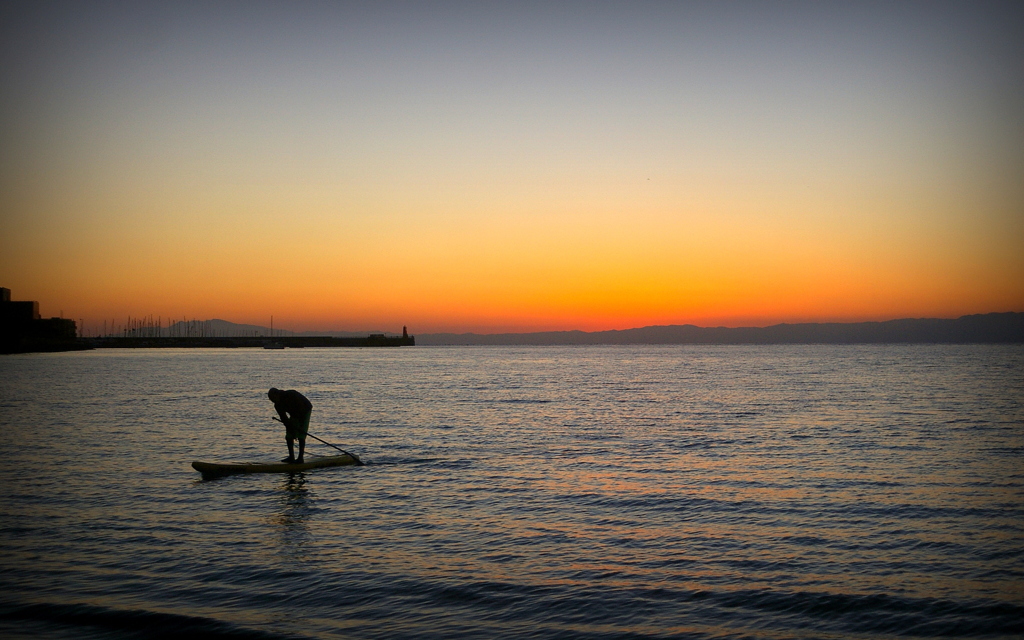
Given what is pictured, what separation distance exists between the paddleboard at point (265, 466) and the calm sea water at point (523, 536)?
0.38 meters

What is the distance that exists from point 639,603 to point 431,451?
15576 mm

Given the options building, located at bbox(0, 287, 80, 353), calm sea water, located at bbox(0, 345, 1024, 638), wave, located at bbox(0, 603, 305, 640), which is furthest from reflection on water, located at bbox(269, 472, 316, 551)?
building, located at bbox(0, 287, 80, 353)

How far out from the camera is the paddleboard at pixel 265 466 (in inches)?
758

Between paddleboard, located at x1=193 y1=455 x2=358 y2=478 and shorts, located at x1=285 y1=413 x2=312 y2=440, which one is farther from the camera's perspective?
shorts, located at x1=285 y1=413 x2=312 y2=440

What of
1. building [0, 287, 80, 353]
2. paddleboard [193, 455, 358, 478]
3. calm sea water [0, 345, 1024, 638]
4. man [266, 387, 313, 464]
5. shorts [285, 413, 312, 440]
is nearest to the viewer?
calm sea water [0, 345, 1024, 638]

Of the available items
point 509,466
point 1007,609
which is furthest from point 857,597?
point 509,466

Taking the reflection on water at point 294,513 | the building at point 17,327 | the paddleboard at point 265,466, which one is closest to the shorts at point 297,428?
the paddleboard at point 265,466

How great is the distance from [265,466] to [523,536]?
953 centimetres

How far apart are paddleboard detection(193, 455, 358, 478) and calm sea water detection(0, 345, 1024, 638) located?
0.38m

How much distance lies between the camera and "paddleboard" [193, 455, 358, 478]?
19266 millimetres

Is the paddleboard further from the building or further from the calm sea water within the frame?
the building

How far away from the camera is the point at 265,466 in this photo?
20.1 m

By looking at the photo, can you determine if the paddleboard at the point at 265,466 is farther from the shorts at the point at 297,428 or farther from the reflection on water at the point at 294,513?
the shorts at the point at 297,428

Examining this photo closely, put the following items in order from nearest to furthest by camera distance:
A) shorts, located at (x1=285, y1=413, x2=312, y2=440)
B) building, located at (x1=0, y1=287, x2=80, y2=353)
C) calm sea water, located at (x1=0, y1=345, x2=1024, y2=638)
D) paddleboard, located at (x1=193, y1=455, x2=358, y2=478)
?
calm sea water, located at (x1=0, y1=345, x2=1024, y2=638)
paddleboard, located at (x1=193, y1=455, x2=358, y2=478)
shorts, located at (x1=285, y1=413, x2=312, y2=440)
building, located at (x1=0, y1=287, x2=80, y2=353)
